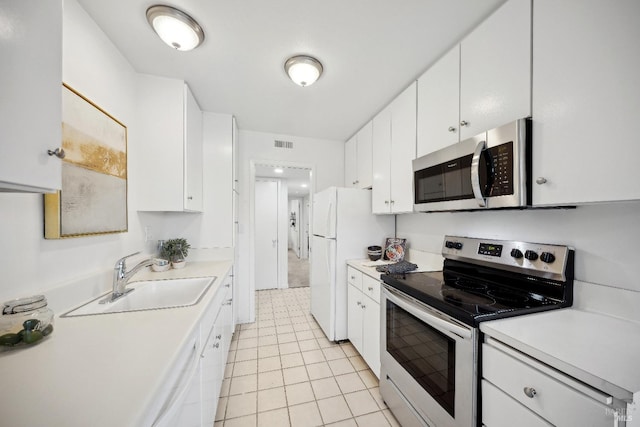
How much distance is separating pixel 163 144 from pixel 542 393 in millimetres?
2517

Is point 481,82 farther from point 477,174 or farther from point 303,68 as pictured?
point 303,68

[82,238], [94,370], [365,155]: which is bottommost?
[94,370]

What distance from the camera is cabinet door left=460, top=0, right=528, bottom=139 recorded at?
3.46ft

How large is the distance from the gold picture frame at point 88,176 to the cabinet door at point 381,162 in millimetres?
2040

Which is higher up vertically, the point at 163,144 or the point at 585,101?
the point at 163,144

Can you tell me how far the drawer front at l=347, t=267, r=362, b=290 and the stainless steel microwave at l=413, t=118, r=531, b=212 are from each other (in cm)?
90

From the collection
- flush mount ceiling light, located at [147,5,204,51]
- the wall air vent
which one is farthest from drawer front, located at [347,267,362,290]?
flush mount ceiling light, located at [147,5,204,51]

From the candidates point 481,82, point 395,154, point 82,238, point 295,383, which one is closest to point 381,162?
point 395,154

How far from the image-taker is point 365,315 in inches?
79.4

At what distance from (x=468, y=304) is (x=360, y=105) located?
75.5 inches

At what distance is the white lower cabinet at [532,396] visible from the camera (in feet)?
2.12

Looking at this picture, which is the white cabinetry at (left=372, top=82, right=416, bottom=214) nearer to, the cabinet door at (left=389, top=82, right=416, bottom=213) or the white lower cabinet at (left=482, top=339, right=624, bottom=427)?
the cabinet door at (left=389, top=82, right=416, bottom=213)

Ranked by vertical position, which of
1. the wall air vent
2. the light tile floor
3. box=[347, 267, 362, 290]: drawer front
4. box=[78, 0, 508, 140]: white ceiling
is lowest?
the light tile floor

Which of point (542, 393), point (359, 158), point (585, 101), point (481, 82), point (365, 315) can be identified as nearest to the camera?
point (542, 393)
